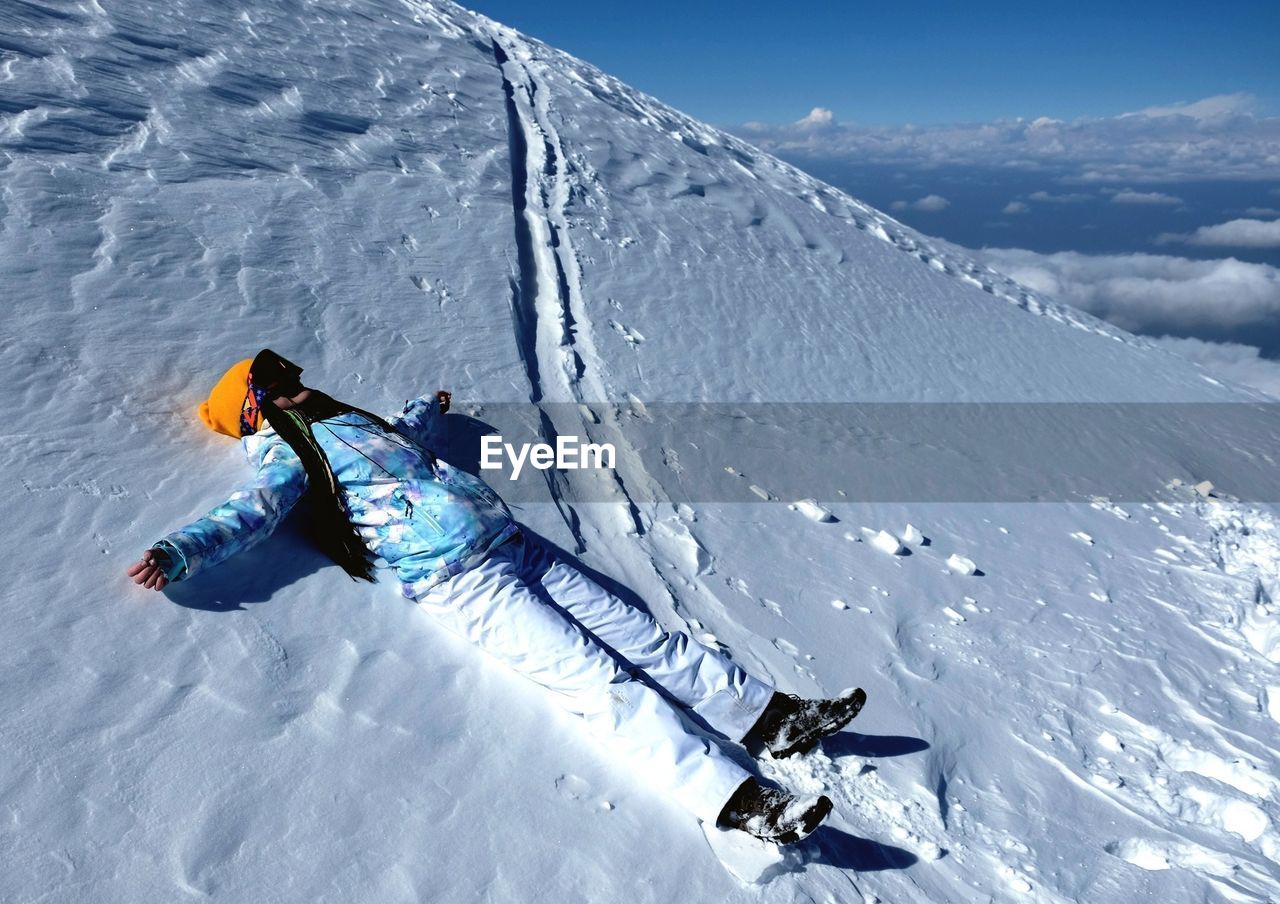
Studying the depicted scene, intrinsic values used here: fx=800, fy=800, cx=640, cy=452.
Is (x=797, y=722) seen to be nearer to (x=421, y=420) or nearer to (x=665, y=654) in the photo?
(x=665, y=654)

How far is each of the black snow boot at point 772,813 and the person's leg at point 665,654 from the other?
1.26 ft

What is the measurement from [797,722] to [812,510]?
2.08 m

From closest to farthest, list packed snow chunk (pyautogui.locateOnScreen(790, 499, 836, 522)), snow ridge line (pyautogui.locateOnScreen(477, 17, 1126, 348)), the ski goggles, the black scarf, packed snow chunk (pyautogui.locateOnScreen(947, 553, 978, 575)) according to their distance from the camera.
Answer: the black scarf, the ski goggles, packed snow chunk (pyautogui.locateOnScreen(947, 553, 978, 575)), packed snow chunk (pyautogui.locateOnScreen(790, 499, 836, 522)), snow ridge line (pyautogui.locateOnScreen(477, 17, 1126, 348))

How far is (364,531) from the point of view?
10.1 feet

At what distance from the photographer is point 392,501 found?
3.01 m

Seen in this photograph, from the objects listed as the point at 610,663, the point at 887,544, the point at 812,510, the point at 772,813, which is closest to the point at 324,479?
the point at 610,663

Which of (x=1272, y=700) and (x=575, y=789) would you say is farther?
(x=1272, y=700)

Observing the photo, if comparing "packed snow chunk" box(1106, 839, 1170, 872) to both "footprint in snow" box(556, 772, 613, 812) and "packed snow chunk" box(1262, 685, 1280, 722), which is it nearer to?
"packed snow chunk" box(1262, 685, 1280, 722)

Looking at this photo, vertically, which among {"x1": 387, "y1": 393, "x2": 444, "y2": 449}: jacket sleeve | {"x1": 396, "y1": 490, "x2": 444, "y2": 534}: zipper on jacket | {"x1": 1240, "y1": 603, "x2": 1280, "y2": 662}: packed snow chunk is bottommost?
{"x1": 1240, "y1": 603, "x2": 1280, "y2": 662}: packed snow chunk

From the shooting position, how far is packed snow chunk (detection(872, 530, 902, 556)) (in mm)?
4664

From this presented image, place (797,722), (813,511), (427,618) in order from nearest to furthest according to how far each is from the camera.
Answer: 1. (797,722)
2. (427,618)
3. (813,511)

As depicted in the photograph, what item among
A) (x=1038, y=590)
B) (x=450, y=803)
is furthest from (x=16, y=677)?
(x=1038, y=590)

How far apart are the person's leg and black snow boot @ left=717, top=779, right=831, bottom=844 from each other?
386 millimetres

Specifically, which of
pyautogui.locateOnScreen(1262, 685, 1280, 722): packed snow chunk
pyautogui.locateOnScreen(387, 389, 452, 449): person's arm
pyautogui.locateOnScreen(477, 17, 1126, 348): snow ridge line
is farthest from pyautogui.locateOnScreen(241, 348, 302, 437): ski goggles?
pyautogui.locateOnScreen(477, 17, 1126, 348): snow ridge line
